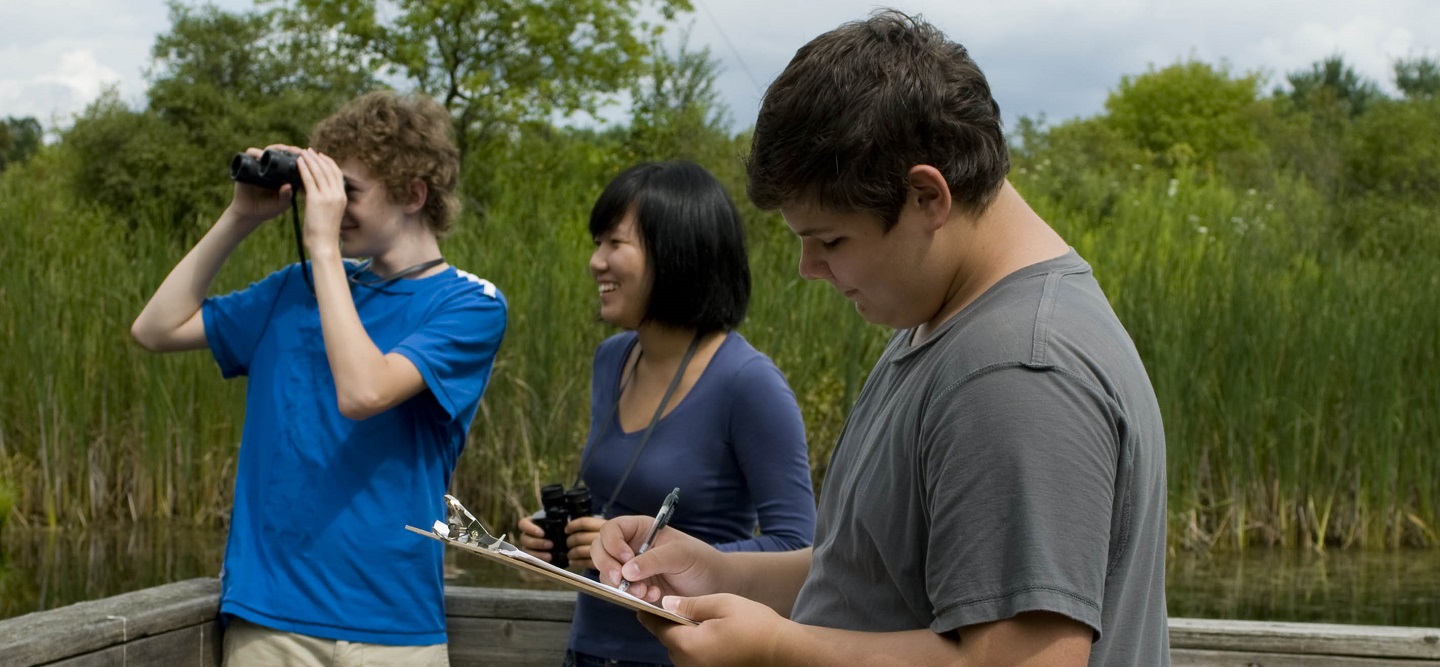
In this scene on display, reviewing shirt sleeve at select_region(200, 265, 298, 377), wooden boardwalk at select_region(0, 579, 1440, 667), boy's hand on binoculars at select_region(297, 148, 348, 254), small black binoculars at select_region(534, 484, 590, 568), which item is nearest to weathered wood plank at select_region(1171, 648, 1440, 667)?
wooden boardwalk at select_region(0, 579, 1440, 667)

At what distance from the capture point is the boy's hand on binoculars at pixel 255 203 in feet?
9.59

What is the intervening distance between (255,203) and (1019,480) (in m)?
2.18

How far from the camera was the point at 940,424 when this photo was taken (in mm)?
1211

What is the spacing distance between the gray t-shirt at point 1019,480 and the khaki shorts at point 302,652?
1.38 meters

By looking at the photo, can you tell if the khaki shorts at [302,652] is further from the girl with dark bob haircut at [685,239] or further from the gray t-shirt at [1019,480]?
the gray t-shirt at [1019,480]

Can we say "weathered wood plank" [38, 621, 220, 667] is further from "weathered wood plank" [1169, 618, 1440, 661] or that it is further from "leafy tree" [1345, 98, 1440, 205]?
"leafy tree" [1345, 98, 1440, 205]

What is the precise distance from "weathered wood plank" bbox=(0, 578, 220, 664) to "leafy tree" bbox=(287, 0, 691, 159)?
19508 mm

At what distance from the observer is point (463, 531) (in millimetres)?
1507

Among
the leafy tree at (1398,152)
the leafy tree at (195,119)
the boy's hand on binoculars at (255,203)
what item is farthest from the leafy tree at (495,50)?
the boy's hand on binoculars at (255,203)

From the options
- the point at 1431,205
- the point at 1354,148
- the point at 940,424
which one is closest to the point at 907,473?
the point at 940,424

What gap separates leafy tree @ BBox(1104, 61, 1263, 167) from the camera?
48219 millimetres

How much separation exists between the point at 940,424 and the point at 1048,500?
0.11 m

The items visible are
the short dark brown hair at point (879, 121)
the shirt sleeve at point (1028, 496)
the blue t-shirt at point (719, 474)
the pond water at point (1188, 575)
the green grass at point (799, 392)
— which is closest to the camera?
the shirt sleeve at point (1028, 496)

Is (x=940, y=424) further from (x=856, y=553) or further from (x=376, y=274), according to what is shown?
(x=376, y=274)
